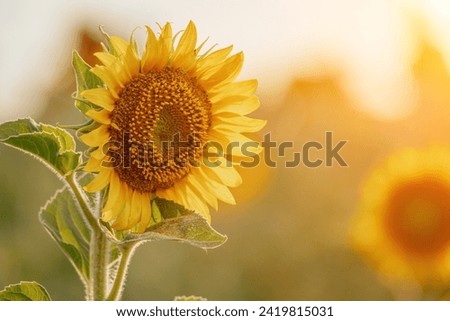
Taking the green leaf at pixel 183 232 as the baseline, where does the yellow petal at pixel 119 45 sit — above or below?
above

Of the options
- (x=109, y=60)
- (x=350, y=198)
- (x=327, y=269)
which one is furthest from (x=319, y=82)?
(x=109, y=60)

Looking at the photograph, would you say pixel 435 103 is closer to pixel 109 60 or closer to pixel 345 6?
pixel 345 6

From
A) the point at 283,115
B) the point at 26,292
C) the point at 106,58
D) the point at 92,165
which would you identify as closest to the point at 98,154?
the point at 92,165

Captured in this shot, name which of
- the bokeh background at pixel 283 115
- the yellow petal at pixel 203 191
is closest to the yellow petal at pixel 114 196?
the yellow petal at pixel 203 191

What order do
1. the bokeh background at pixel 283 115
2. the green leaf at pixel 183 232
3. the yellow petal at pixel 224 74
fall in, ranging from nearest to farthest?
the green leaf at pixel 183 232, the yellow petal at pixel 224 74, the bokeh background at pixel 283 115

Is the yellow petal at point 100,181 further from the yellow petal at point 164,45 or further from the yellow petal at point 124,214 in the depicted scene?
the yellow petal at point 164,45

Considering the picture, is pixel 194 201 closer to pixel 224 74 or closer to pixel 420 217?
pixel 224 74

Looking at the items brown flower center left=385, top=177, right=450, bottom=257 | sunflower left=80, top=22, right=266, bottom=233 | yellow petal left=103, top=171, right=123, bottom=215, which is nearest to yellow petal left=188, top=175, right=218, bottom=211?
sunflower left=80, top=22, right=266, bottom=233
